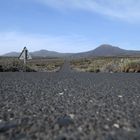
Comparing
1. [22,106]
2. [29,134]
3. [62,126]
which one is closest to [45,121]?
[62,126]

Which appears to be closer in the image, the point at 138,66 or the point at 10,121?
the point at 10,121

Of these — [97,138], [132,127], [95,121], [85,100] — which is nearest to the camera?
[97,138]

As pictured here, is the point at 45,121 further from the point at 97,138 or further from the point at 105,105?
the point at 105,105

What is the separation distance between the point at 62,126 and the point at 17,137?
0.67 meters

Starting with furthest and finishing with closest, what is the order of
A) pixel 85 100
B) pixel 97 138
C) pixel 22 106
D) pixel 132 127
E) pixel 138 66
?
pixel 138 66, pixel 85 100, pixel 22 106, pixel 132 127, pixel 97 138

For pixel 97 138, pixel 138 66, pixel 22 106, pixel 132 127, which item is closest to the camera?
pixel 97 138

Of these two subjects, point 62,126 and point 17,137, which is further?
point 62,126

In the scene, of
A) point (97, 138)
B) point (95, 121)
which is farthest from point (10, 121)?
point (97, 138)

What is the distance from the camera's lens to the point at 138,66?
79.5 ft

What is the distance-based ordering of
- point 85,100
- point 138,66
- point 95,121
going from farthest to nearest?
point 138,66
point 85,100
point 95,121

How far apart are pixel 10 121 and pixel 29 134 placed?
77 cm

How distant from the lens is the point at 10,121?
13.0 feet

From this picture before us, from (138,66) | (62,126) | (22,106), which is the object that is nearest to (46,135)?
(62,126)

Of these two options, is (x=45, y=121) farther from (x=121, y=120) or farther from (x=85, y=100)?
(x=85, y=100)
